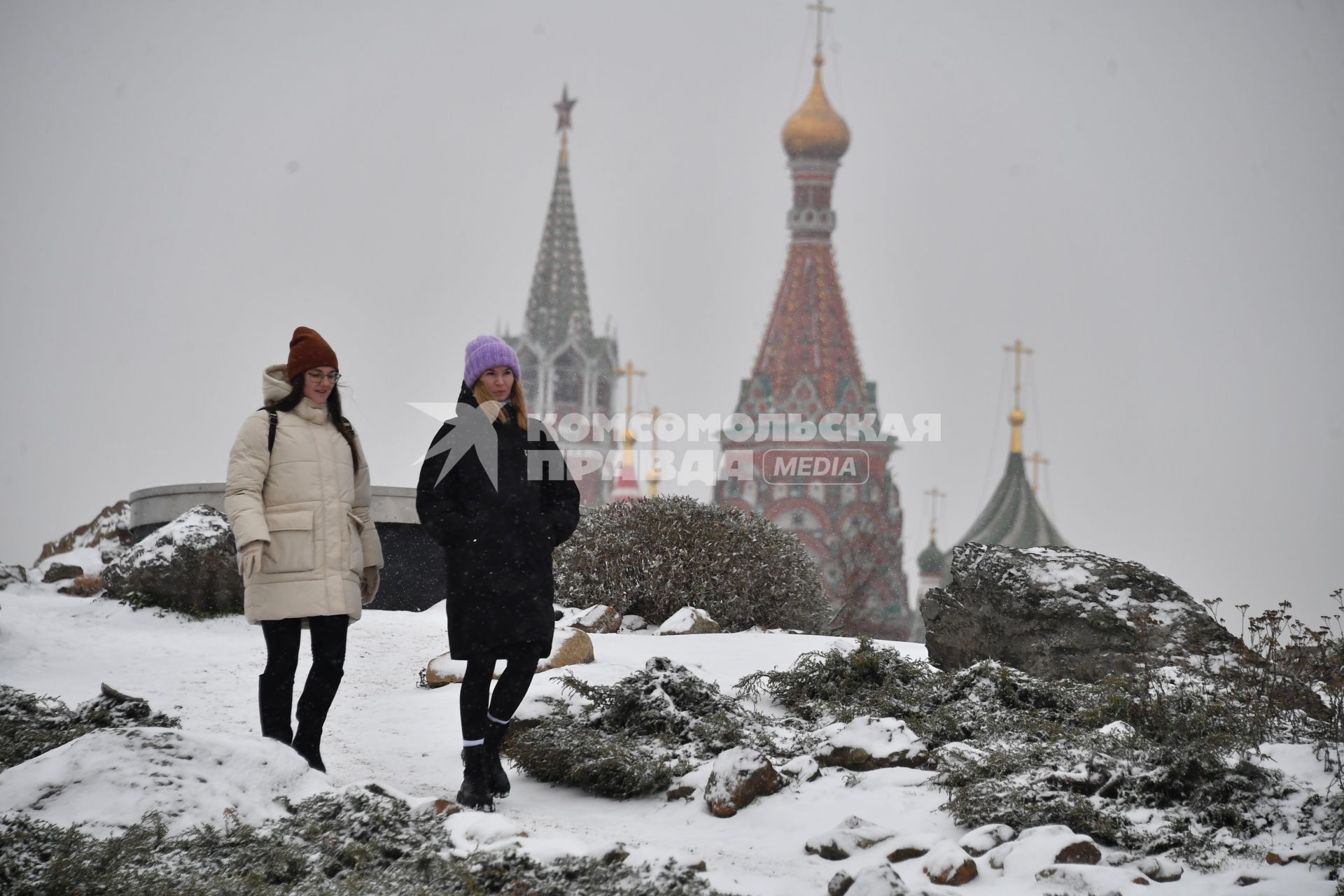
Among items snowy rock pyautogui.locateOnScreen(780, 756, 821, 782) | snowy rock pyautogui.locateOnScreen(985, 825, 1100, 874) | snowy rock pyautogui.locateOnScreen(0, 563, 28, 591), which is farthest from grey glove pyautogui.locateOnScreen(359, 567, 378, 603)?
snowy rock pyautogui.locateOnScreen(0, 563, 28, 591)

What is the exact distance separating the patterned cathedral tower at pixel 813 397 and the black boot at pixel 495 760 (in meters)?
74.2

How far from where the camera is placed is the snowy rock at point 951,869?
4176 mm

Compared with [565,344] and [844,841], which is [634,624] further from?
[565,344]

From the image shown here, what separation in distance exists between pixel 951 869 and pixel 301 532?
243 centimetres

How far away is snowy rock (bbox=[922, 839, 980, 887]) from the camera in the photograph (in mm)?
4176

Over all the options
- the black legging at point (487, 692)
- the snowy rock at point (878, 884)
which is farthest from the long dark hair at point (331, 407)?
the snowy rock at point (878, 884)

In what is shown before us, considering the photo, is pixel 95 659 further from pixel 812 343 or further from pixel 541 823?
pixel 812 343

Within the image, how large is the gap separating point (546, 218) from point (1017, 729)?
4051 inches

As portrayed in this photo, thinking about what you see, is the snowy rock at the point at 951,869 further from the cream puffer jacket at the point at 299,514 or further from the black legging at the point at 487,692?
the cream puffer jacket at the point at 299,514

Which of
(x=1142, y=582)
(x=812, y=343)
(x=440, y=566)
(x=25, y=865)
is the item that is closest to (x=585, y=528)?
(x=440, y=566)

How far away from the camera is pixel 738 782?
5105 mm

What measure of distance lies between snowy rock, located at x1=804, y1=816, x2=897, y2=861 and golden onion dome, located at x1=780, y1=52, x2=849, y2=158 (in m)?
86.6

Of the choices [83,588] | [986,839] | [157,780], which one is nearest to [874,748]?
[986,839]

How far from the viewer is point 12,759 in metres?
5.13
